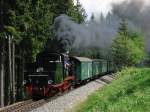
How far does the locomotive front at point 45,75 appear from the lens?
29328 mm

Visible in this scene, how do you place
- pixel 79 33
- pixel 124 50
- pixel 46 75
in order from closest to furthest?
pixel 46 75 → pixel 79 33 → pixel 124 50

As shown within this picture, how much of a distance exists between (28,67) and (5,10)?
27.2 ft

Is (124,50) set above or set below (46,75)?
above

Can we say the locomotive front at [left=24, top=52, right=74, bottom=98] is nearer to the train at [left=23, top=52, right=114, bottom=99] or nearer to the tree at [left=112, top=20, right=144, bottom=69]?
the train at [left=23, top=52, right=114, bottom=99]

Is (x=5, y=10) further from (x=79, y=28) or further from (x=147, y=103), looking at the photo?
(x=147, y=103)

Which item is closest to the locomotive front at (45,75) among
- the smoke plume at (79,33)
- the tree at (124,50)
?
the smoke plume at (79,33)

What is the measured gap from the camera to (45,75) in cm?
2942

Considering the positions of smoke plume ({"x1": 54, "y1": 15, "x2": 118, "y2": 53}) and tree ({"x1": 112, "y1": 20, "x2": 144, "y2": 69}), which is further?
tree ({"x1": 112, "y1": 20, "x2": 144, "y2": 69})

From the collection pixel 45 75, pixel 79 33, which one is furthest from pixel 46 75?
pixel 79 33

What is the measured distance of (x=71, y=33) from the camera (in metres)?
38.0

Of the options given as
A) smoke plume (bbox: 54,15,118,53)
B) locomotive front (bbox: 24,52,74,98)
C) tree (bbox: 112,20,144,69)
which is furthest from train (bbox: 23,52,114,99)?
tree (bbox: 112,20,144,69)

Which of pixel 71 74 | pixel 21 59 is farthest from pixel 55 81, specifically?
pixel 21 59

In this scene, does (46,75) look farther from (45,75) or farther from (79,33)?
(79,33)

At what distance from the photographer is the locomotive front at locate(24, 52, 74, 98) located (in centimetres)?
2933
